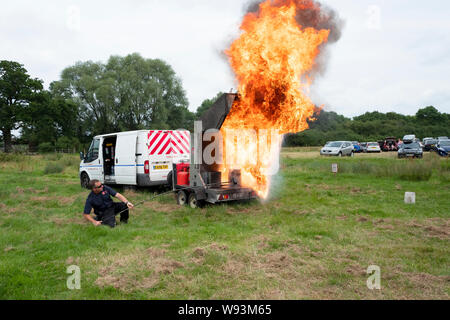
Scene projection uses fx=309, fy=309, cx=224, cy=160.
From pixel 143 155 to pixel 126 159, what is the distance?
1.06m

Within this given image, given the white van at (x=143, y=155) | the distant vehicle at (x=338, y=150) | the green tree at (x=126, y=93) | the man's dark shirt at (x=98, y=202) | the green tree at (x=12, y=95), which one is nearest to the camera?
the man's dark shirt at (x=98, y=202)

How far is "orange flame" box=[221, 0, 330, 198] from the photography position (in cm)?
812

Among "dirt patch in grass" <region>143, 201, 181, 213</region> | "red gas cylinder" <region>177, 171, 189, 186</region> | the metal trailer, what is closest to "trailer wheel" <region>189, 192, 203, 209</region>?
the metal trailer

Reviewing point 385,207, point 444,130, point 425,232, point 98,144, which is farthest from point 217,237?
point 444,130

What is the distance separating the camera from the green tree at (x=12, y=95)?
1919 inches

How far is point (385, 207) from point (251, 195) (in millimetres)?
3981

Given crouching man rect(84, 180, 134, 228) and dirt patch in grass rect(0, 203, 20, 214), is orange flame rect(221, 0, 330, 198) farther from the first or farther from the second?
dirt patch in grass rect(0, 203, 20, 214)

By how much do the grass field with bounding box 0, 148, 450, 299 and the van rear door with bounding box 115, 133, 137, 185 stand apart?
2437 millimetres

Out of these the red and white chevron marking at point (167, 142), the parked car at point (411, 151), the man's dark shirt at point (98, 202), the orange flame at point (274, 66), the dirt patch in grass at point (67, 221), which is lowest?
the dirt patch in grass at point (67, 221)

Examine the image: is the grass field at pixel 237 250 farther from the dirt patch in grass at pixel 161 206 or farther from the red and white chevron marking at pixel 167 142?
the red and white chevron marking at pixel 167 142

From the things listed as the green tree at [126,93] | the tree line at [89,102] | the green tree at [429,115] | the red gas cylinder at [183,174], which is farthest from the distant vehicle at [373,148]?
the green tree at [429,115]

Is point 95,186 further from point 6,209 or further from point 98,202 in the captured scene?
point 6,209
